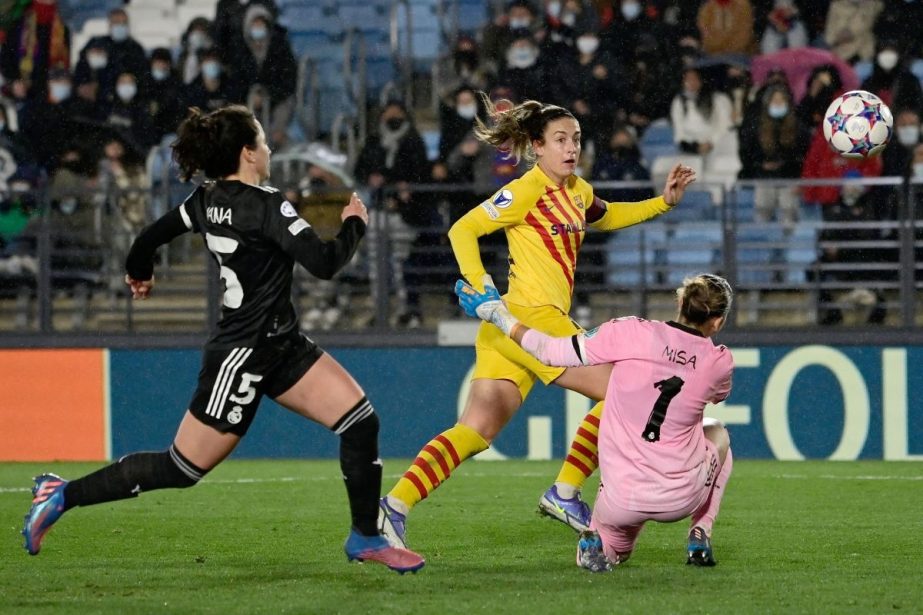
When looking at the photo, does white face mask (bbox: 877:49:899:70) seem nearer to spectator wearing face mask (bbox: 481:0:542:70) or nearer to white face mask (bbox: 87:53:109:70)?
spectator wearing face mask (bbox: 481:0:542:70)

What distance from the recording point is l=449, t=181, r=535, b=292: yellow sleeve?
21.0 feet

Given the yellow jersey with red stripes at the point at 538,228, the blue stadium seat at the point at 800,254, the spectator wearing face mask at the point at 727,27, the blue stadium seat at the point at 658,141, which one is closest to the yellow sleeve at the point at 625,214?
the yellow jersey with red stripes at the point at 538,228

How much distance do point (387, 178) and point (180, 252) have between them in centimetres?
200

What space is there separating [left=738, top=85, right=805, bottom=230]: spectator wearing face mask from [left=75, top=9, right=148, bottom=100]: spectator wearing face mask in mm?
5993

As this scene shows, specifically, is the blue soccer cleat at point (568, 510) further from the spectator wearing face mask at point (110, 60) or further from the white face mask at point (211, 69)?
the spectator wearing face mask at point (110, 60)

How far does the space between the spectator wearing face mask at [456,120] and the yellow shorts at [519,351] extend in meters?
7.02

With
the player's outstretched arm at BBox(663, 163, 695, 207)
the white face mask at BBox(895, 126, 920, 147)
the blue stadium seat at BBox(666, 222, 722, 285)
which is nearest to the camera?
the player's outstretched arm at BBox(663, 163, 695, 207)

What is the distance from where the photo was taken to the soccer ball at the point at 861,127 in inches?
332

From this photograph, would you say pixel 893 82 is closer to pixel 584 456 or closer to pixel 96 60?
pixel 96 60

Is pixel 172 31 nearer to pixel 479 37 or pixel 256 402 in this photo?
pixel 479 37

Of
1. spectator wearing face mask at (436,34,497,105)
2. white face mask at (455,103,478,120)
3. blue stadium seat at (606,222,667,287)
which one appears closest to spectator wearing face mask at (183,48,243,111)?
spectator wearing face mask at (436,34,497,105)

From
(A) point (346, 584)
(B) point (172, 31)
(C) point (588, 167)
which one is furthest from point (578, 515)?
(B) point (172, 31)

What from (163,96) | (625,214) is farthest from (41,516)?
(163,96)

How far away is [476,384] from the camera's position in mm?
6637
